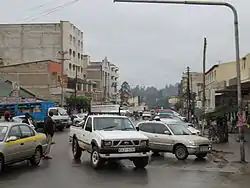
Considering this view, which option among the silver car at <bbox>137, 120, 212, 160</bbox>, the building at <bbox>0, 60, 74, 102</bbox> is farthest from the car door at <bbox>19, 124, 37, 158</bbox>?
the building at <bbox>0, 60, 74, 102</bbox>

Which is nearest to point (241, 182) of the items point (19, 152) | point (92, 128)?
point (92, 128)

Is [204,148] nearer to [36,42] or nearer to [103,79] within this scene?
[36,42]

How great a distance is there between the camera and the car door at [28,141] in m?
14.0

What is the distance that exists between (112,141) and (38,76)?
2388 inches

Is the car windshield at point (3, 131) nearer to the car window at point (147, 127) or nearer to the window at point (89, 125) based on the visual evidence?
the window at point (89, 125)

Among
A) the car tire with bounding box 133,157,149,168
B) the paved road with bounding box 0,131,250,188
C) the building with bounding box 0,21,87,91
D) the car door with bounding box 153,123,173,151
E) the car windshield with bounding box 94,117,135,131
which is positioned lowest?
the paved road with bounding box 0,131,250,188

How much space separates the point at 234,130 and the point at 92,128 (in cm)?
2385

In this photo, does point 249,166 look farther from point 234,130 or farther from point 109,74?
point 109,74

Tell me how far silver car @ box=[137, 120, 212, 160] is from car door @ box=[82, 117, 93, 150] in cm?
301

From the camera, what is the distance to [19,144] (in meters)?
13.5

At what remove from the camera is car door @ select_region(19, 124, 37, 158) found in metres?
14.0

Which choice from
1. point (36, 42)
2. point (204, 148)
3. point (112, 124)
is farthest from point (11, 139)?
point (36, 42)

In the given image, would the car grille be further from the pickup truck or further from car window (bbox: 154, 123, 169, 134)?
car window (bbox: 154, 123, 169, 134)

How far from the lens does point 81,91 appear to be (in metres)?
90.9
